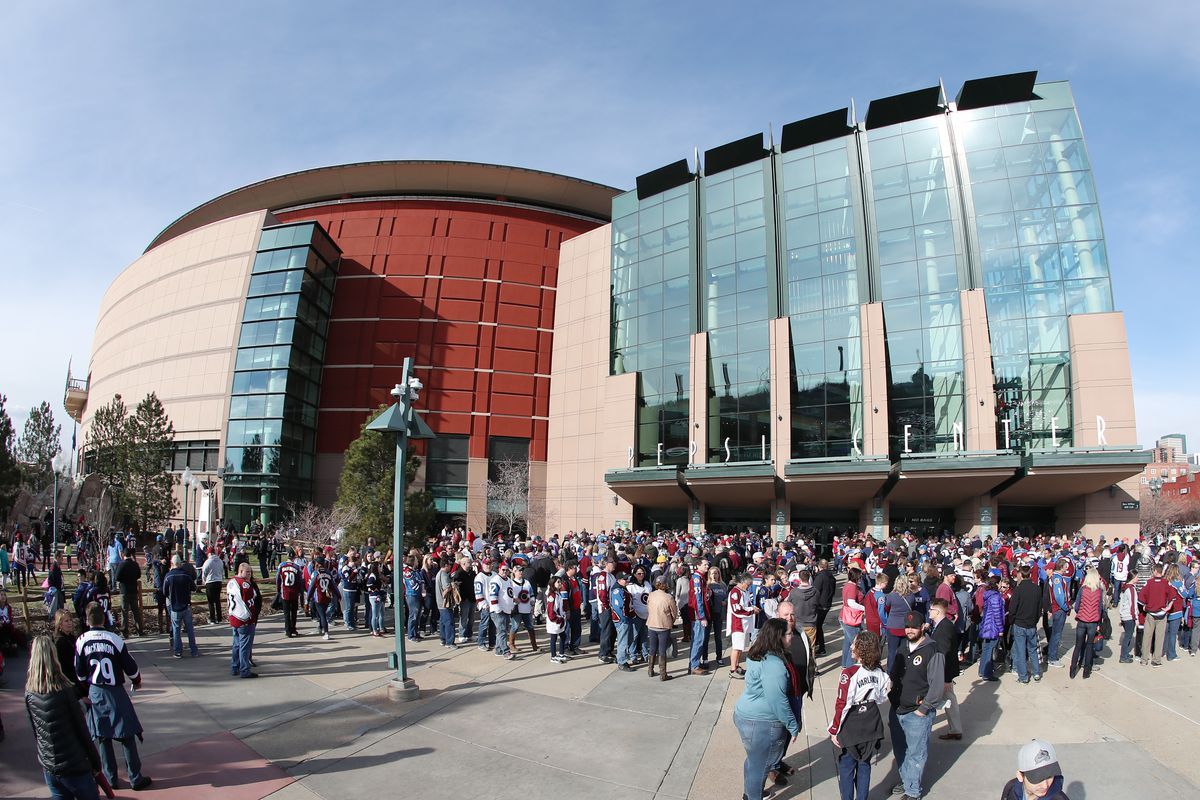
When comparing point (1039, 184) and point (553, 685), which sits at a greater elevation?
point (1039, 184)

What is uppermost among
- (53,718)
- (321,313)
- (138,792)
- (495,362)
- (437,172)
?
(437,172)

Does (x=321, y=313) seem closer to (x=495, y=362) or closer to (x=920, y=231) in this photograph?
(x=495, y=362)

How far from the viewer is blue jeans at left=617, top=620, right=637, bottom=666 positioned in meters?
11.5

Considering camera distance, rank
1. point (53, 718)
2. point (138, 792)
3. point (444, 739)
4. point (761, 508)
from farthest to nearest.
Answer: point (761, 508) → point (444, 739) → point (138, 792) → point (53, 718)

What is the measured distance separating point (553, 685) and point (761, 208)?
34619mm

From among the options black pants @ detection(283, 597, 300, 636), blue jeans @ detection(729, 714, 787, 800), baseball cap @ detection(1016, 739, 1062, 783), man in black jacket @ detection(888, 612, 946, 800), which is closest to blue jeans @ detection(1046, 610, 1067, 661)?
man in black jacket @ detection(888, 612, 946, 800)

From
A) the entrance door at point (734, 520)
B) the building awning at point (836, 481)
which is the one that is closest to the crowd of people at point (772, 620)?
the building awning at point (836, 481)

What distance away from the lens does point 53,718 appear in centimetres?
528

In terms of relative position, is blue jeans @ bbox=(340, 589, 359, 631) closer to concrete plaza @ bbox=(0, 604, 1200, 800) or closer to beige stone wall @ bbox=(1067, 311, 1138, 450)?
concrete plaza @ bbox=(0, 604, 1200, 800)

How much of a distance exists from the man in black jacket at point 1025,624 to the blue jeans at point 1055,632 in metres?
1.06

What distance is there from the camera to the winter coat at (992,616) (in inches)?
404

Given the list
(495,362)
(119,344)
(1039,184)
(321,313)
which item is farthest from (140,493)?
(1039,184)

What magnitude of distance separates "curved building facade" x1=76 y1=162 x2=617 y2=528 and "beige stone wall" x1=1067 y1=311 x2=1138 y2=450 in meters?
34.6

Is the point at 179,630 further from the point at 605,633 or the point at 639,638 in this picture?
the point at 639,638
